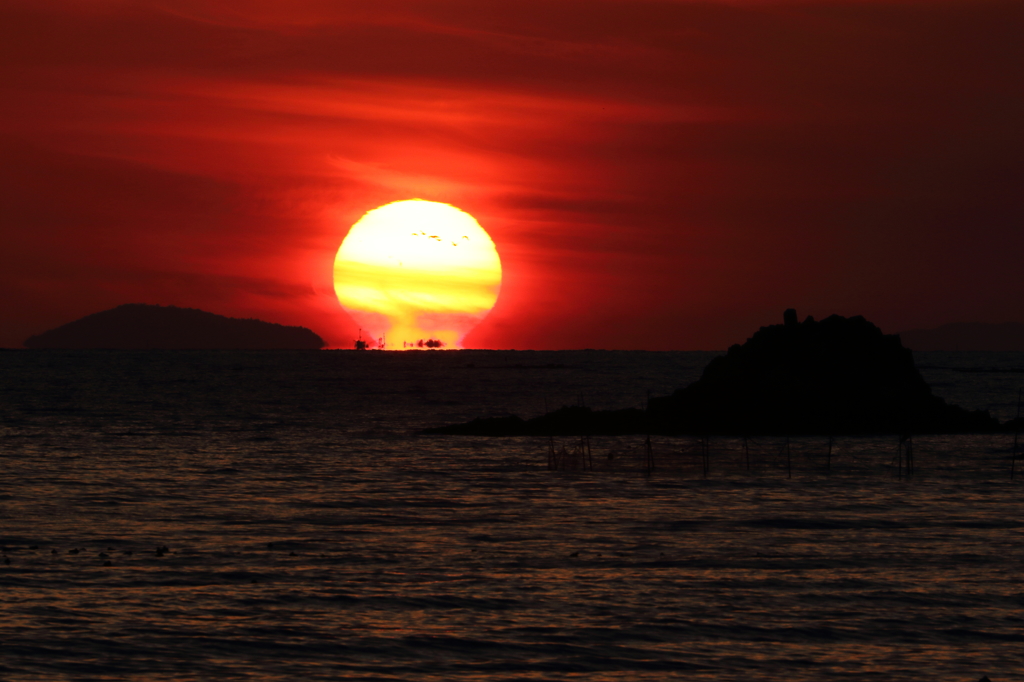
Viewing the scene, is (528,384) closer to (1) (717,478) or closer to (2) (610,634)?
(1) (717,478)

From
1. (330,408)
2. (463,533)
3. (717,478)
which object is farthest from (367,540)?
(330,408)

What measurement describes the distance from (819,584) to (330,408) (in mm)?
81226

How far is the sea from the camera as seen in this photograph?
1812cm

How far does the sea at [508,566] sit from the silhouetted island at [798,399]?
13021 mm

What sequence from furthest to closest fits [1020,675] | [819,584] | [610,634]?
[819,584]
[610,634]
[1020,675]

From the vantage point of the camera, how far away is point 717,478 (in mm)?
45812

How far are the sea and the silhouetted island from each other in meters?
13.0

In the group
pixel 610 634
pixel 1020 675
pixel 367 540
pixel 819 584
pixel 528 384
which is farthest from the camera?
pixel 528 384

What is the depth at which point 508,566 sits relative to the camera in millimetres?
25562

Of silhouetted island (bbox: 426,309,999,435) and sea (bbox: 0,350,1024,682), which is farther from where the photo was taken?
silhouetted island (bbox: 426,309,999,435)

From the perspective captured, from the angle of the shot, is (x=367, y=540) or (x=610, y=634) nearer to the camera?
(x=610, y=634)

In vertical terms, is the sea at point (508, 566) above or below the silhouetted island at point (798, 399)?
below

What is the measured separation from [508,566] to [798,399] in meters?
47.8

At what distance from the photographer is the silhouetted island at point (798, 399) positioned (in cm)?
6825
